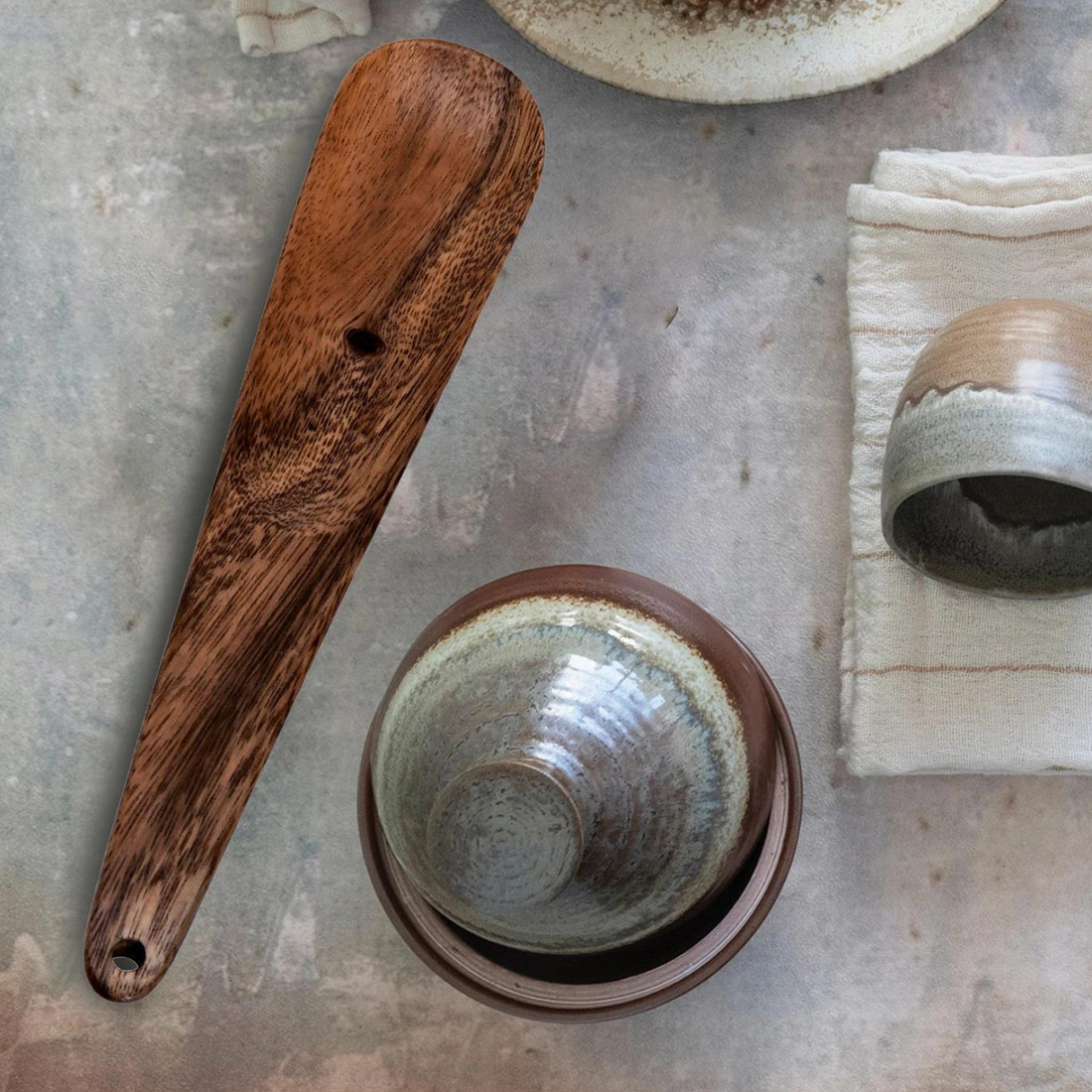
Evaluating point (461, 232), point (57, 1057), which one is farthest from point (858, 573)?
point (57, 1057)

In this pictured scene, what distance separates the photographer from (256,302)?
2.48 feet

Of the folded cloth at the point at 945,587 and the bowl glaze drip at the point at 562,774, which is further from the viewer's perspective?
the folded cloth at the point at 945,587

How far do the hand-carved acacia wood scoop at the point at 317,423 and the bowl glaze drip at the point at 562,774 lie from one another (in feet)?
0.35

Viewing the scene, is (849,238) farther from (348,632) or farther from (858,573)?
(348,632)

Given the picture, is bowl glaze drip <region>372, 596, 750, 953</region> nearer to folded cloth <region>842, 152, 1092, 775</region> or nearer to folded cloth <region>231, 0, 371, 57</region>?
folded cloth <region>842, 152, 1092, 775</region>

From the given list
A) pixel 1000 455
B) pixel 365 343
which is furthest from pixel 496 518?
pixel 1000 455

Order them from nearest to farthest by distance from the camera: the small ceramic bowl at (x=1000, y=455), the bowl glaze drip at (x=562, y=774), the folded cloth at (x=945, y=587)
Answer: the bowl glaze drip at (x=562, y=774) < the small ceramic bowl at (x=1000, y=455) < the folded cloth at (x=945, y=587)

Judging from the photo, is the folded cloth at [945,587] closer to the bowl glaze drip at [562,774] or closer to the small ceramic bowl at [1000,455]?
the small ceramic bowl at [1000,455]

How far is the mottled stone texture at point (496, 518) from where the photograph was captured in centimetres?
71

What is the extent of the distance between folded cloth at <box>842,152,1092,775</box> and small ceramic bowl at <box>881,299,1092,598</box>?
4 cm

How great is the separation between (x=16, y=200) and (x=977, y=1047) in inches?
31.8

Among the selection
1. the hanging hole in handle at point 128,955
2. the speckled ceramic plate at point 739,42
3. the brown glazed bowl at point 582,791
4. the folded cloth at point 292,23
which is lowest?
the hanging hole in handle at point 128,955

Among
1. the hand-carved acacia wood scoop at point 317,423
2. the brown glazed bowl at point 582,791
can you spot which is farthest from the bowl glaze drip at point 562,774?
the hand-carved acacia wood scoop at point 317,423

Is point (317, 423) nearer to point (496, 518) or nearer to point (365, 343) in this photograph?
point (365, 343)
